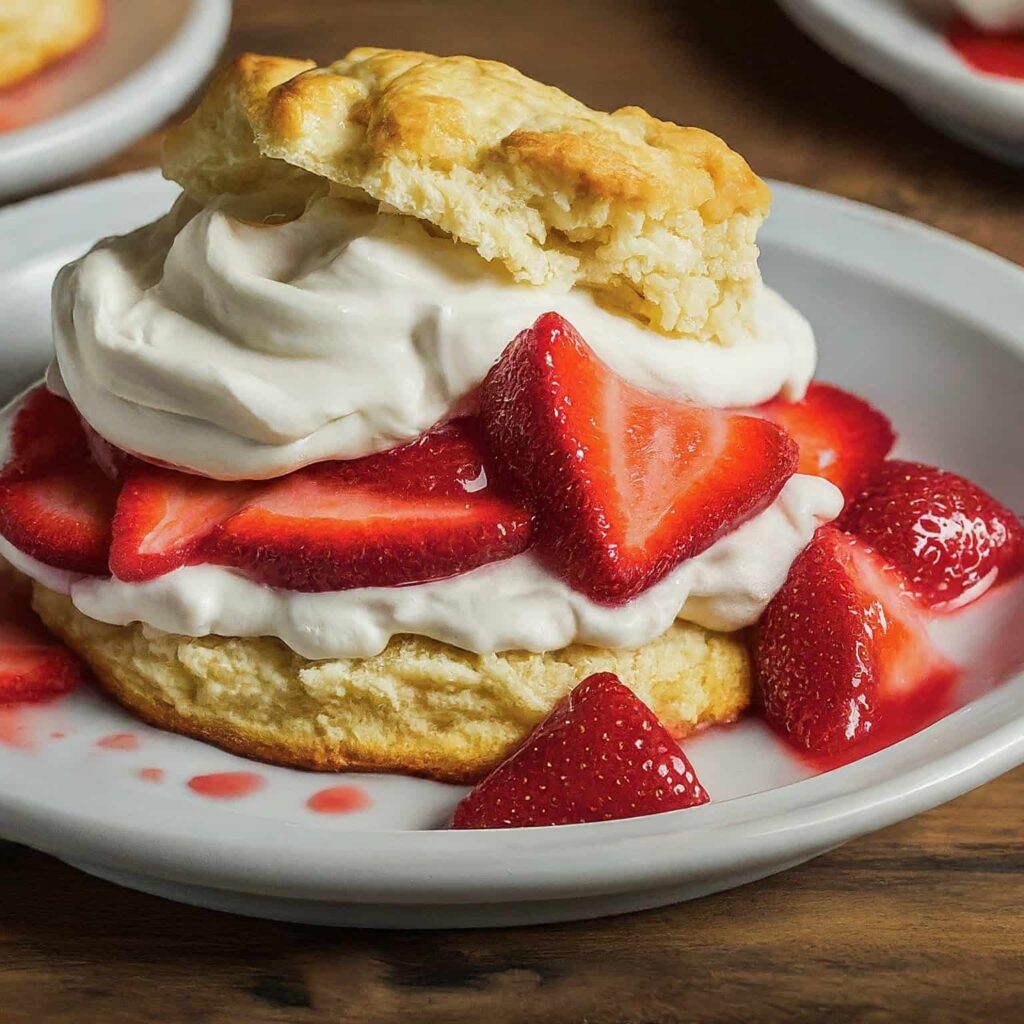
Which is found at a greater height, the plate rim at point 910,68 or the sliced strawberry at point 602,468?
the sliced strawberry at point 602,468

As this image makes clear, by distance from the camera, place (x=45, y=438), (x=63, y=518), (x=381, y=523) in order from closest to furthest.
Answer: (x=381, y=523)
(x=63, y=518)
(x=45, y=438)

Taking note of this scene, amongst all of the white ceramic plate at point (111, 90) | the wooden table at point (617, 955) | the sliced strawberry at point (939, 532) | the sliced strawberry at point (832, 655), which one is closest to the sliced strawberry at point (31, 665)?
the wooden table at point (617, 955)

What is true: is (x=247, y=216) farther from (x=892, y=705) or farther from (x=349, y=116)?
(x=892, y=705)

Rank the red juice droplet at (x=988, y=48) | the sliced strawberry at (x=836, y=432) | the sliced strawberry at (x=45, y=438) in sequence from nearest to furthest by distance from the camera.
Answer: the sliced strawberry at (x=45, y=438) < the sliced strawberry at (x=836, y=432) < the red juice droplet at (x=988, y=48)

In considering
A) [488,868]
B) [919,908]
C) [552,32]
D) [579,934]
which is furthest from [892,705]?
[552,32]

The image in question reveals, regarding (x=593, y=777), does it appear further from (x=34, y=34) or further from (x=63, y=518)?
(x=34, y=34)

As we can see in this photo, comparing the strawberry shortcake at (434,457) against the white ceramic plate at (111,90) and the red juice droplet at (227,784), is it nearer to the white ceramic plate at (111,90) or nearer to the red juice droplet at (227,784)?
the red juice droplet at (227,784)

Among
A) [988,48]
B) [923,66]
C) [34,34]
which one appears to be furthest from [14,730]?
[988,48]

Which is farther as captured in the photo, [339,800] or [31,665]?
[31,665]
